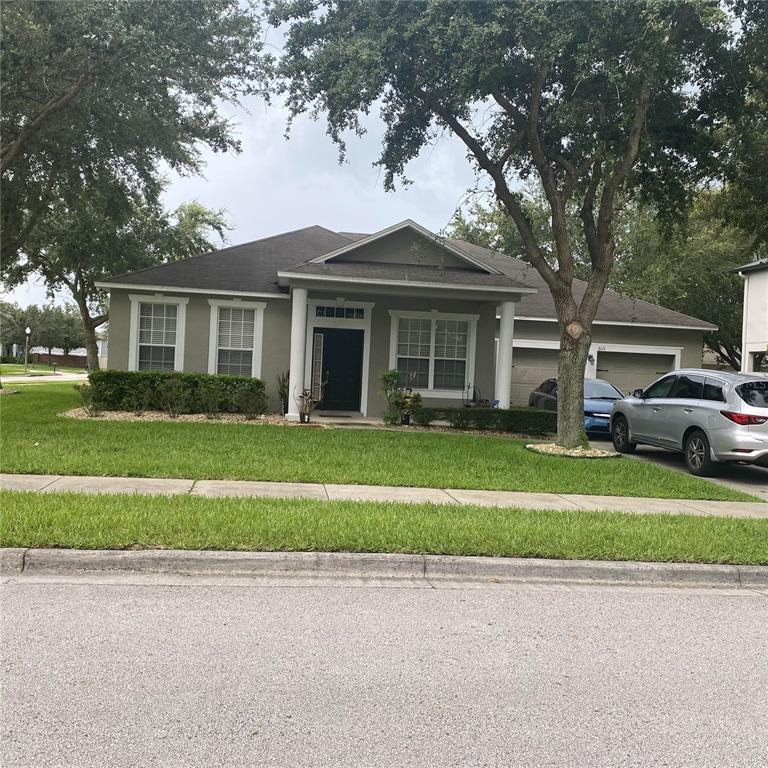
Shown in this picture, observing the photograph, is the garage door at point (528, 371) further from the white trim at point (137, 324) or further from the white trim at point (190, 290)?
the white trim at point (137, 324)

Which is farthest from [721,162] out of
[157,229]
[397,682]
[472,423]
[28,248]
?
[28,248]

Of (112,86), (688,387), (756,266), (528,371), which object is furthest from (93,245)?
(756,266)

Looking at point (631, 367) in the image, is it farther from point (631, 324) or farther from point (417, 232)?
point (417, 232)

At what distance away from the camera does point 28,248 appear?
84.4 ft

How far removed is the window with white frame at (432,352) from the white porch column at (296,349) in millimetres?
2998

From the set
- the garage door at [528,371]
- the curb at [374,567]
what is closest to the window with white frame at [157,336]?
the garage door at [528,371]

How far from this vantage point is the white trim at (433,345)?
17.9 m

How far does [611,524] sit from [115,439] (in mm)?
8219

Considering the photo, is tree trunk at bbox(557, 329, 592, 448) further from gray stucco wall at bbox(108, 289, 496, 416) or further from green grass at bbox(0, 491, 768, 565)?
green grass at bbox(0, 491, 768, 565)

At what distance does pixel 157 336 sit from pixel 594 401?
11288mm

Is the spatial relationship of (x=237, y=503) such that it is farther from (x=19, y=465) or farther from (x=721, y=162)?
(x=721, y=162)

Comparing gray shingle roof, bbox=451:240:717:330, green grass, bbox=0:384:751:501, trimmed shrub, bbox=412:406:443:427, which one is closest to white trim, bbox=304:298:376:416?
trimmed shrub, bbox=412:406:443:427

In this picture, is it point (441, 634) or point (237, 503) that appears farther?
point (237, 503)

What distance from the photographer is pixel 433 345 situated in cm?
1814
